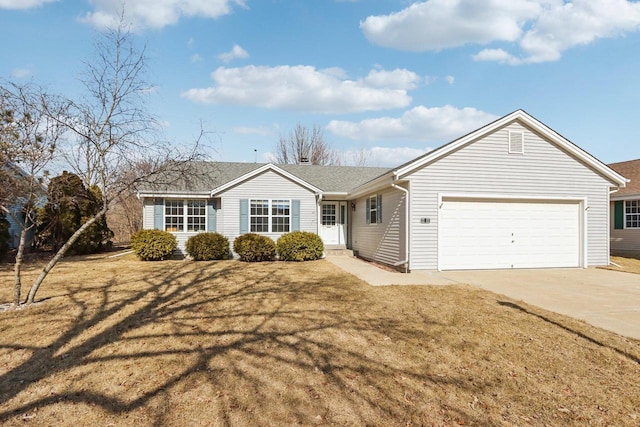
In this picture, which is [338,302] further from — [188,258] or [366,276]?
[188,258]

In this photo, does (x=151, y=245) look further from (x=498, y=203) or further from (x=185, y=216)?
(x=498, y=203)

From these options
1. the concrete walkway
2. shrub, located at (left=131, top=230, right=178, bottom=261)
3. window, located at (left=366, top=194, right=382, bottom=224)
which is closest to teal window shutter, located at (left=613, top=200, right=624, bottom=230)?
the concrete walkway

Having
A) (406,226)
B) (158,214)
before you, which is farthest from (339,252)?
(158,214)

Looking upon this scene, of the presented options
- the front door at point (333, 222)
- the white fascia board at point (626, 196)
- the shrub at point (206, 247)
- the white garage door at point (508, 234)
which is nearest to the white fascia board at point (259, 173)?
the front door at point (333, 222)

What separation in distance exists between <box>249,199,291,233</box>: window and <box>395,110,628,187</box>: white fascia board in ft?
20.9

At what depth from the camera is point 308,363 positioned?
4152 mm

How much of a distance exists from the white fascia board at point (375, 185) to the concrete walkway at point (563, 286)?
277 cm

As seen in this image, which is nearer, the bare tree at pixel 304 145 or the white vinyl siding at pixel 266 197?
the white vinyl siding at pixel 266 197

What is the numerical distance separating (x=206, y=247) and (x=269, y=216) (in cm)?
305

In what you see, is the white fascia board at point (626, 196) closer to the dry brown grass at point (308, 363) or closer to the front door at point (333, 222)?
the front door at point (333, 222)

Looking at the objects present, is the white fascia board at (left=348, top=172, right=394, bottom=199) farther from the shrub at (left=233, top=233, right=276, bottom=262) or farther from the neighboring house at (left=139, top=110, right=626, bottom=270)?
the shrub at (left=233, top=233, right=276, bottom=262)

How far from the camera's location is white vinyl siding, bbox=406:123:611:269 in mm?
10781

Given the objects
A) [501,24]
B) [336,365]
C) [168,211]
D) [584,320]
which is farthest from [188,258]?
[501,24]

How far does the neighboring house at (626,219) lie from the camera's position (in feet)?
52.4
